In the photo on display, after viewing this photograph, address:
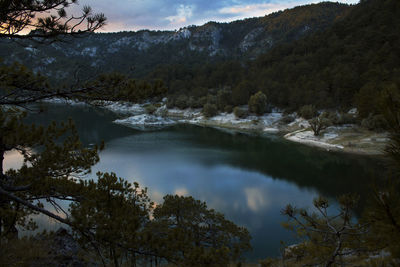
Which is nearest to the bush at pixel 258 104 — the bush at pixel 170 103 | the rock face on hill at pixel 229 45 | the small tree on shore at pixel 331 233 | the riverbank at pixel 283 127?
the riverbank at pixel 283 127

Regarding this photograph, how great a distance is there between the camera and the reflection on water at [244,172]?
1889cm

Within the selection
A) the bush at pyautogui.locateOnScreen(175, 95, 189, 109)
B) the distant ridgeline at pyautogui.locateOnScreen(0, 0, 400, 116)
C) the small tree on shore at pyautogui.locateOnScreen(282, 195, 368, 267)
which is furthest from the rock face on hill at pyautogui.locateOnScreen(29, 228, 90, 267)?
the bush at pyautogui.locateOnScreen(175, 95, 189, 109)

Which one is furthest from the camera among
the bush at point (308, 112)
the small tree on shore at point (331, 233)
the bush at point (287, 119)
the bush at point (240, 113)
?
the bush at point (240, 113)

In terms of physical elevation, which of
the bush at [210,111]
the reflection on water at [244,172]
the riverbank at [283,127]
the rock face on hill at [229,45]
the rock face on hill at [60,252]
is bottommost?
the reflection on water at [244,172]

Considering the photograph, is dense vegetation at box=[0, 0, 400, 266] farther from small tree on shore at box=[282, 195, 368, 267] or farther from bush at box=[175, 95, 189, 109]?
bush at box=[175, 95, 189, 109]

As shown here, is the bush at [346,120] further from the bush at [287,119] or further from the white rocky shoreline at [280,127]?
the bush at [287,119]

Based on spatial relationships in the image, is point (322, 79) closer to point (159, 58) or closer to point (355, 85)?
point (355, 85)

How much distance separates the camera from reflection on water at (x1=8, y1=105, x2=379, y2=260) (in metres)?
18.9

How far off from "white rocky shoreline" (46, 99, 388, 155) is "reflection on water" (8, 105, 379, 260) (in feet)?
9.78

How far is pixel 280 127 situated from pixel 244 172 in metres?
28.6

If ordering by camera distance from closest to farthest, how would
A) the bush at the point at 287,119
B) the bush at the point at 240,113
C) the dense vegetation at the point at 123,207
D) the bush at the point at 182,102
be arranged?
1. the dense vegetation at the point at 123,207
2. the bush at the point at 287,119
3. the bush at the point at 240,113
4. the bush at the point at 182,102

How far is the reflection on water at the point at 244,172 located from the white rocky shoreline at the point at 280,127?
117 inches

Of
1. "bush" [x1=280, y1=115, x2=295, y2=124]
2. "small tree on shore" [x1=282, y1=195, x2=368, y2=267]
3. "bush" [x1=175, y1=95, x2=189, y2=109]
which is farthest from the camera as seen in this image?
"bush" [x1=175, y1=95, x2=189, y2=109]

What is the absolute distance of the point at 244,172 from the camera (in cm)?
2898
